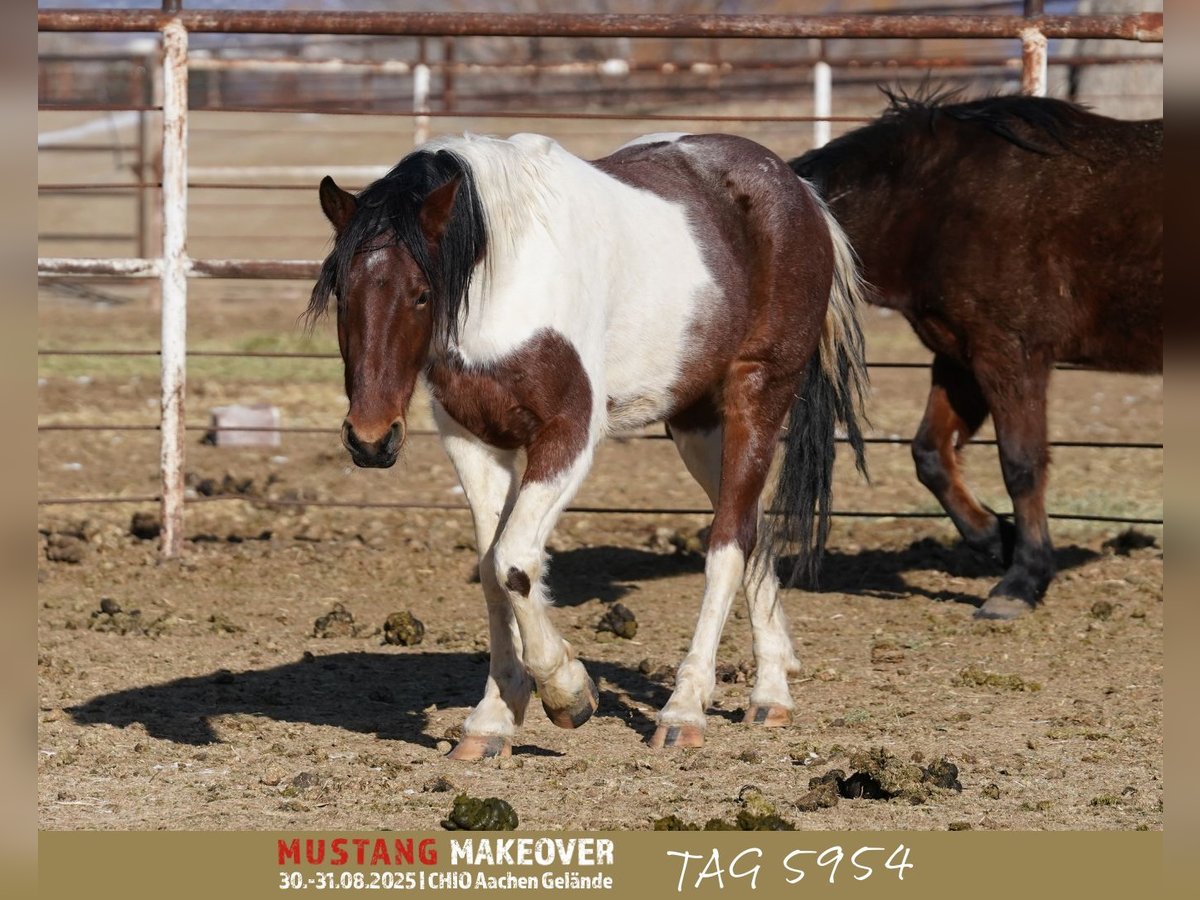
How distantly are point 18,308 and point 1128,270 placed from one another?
5.01 m

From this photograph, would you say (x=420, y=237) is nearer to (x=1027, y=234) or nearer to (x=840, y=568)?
(x=1027, y=234)

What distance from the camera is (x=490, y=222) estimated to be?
3799mm

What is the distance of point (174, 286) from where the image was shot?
22.9 feet

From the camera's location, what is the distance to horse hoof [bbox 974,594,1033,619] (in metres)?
5.94

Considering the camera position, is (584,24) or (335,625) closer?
(335,625)

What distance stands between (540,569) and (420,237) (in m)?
0.90

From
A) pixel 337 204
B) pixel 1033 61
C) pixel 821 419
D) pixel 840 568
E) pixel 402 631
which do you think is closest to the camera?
pixel 337 204

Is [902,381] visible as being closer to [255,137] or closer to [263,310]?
[263,310]

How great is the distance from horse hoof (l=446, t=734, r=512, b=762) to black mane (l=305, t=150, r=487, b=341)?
1.14m

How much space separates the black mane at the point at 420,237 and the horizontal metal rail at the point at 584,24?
308cm

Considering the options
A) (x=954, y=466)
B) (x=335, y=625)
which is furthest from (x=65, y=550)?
(x=954, y=466)

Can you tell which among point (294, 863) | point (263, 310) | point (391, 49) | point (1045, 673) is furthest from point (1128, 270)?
point (391, 49)

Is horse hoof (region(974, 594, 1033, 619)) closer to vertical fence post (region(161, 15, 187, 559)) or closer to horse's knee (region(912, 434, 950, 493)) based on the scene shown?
horse's knee (region(912, 434, 950, 493))

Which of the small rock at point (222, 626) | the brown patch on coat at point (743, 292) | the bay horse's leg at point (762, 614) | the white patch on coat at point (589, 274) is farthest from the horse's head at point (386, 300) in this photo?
the small rock at point (222, 626)
